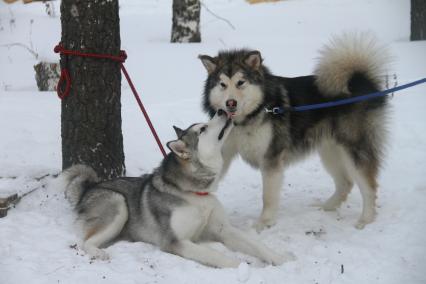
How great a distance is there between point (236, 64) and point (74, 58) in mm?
1410

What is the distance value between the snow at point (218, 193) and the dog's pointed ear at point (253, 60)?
4.54ft

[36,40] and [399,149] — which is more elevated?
[36,40]

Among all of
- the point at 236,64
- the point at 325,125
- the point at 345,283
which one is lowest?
the point at 345,283

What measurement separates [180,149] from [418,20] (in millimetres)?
7835

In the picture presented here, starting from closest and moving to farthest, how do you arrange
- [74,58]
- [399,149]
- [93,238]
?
1. [93,238]
2. [74,58]
3. [399,149]

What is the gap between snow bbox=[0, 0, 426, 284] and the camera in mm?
3340

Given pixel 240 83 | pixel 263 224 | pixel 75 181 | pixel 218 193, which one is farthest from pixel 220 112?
pixel 218 193

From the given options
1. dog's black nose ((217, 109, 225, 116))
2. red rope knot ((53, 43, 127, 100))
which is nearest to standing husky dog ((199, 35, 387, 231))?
dog's black nose ((217, 109, 225, 116))

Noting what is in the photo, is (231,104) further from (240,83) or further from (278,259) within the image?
(278,259)

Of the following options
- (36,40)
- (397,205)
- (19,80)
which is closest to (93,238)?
(397,205)

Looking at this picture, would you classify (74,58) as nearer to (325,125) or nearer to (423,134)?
(325,125)

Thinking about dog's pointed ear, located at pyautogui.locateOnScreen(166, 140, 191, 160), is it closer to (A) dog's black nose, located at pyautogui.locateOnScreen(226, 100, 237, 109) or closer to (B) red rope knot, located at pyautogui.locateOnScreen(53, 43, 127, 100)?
(A) dog's black nose, located at pyautogui.locateOnScreen(226, 100, 237, 109)

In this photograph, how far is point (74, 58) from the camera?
4391 millimetres

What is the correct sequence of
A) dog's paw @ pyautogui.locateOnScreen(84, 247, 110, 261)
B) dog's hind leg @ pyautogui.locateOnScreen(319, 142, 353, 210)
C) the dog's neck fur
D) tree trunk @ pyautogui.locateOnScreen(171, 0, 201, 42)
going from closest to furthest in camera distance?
dog's paw @ pyautogui.locateOnScreen(84, 247, 110, 261)
the dog's neck fur
dog's hind leg @ pyautogui.locateOnScreen(319, 142, 353, 210)
tree trunk @ pyautogui.locateOnScreen(171, 0, 201, 42)
